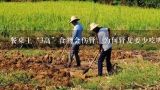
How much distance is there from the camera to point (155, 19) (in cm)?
1809

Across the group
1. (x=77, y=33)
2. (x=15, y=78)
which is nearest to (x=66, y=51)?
(x=77, y=33)

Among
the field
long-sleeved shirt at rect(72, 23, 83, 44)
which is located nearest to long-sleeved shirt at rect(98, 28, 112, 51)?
the field

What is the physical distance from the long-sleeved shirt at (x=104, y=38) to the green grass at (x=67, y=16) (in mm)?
5135

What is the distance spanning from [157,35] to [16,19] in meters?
4.41

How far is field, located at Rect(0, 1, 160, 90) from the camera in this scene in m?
10.3

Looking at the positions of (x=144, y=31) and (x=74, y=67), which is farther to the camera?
(x=144, y=31)

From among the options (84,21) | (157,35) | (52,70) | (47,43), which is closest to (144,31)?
(157,35)

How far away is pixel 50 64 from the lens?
13250 mm

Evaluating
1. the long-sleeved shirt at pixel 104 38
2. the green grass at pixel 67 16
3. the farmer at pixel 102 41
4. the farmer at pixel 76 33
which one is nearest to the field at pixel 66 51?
the green grass at pixel 67 16

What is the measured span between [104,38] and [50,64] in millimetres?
2478

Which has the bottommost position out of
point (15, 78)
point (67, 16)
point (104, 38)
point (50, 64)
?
point (50, 64)

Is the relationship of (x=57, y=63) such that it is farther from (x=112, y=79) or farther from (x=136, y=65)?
(x=112, y=79)

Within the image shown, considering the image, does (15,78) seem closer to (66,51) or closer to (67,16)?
(66,51)

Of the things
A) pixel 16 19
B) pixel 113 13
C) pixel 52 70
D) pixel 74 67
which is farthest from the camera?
pixel 113 13
